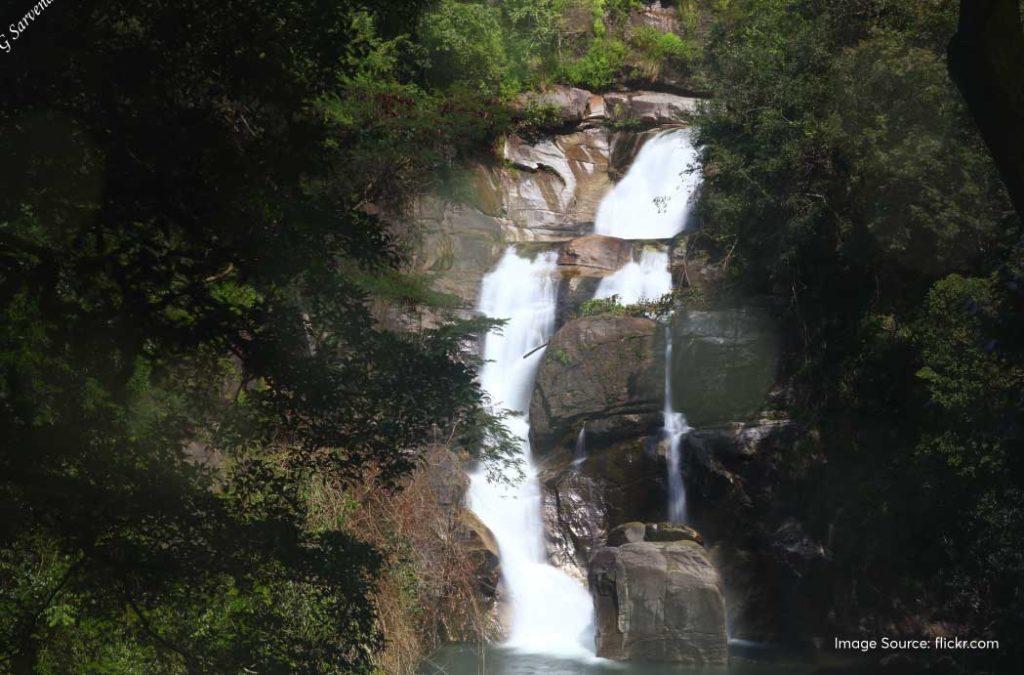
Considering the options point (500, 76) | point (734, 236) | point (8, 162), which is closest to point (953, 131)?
point (734, 236)

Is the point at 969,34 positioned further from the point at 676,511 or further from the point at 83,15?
the point at 676,511

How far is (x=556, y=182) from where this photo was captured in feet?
91.1

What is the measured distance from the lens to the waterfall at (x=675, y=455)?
1736cm

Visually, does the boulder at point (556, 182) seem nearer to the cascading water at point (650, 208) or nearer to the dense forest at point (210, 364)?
→ the cascading water at point (650, 208)

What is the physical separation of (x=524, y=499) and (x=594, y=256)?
718 centimetres

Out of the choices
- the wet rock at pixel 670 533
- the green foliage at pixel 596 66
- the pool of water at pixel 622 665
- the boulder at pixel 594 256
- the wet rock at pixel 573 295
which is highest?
the green foliage at pixel 596 66

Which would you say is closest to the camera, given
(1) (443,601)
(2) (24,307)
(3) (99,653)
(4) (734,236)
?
(2) (24,307)

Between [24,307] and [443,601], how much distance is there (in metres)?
7.49

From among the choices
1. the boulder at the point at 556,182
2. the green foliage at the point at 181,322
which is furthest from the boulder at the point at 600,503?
the green foliage at the point at 181,322

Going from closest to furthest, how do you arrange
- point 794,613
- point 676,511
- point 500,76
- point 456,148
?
point 794,613 < point 676,511 < point 456,148 < point 500,76

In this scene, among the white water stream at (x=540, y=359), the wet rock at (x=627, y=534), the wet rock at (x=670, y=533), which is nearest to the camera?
the wet rock at (x=670, y=533)

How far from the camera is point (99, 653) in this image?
7340 mm

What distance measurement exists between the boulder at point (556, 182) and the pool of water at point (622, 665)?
47.1 feet

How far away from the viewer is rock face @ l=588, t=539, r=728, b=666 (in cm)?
1403
